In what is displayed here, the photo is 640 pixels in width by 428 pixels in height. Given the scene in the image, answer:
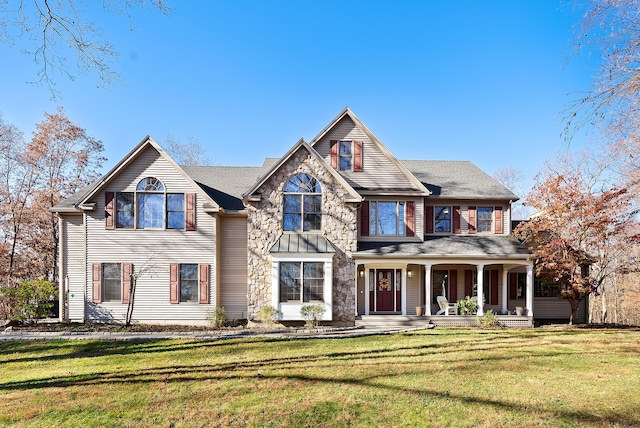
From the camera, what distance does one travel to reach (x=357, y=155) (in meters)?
16.0

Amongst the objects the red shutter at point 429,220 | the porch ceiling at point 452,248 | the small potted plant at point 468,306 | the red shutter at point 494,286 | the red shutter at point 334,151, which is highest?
the red shutter at point 334,151

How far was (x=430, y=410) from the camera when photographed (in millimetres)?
5668

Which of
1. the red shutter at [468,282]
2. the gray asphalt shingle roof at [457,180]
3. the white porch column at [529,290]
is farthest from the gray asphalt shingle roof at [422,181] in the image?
the red shutter at [468,282]

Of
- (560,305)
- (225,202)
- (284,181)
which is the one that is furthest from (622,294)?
(225,202)

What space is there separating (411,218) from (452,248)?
2044mm

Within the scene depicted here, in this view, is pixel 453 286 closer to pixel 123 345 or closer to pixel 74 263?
pixel 123 345

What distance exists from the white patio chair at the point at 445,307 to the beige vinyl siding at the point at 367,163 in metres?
A: 4.89

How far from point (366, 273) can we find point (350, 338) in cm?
418

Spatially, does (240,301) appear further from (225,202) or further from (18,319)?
(18,319)

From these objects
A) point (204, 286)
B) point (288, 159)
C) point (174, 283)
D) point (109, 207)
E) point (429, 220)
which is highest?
point (288, 159)

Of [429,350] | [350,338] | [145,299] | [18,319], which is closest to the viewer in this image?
[429,350]

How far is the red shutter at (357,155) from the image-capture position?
1595 cm

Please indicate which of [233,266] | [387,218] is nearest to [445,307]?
[387,218]

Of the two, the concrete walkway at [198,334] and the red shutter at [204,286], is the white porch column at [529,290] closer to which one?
the concrete walkway at [198,334]
